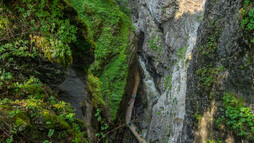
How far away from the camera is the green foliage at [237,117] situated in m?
3.35

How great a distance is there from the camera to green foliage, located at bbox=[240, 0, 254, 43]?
3411mm

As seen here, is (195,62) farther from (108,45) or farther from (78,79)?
(108,45)

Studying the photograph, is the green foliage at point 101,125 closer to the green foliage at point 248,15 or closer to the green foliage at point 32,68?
the green foliage at point 32,68

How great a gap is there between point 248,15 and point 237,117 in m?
2.21

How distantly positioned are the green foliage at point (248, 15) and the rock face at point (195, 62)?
0.20m

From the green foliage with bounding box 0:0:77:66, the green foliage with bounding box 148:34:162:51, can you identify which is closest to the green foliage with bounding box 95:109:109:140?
the green foliage with bounding box 0:0:77:66

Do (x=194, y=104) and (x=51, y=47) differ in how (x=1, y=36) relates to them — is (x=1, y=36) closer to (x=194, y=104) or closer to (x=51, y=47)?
(x=51, y=47)

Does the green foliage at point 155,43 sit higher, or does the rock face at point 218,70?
the green foliage at point 155,43

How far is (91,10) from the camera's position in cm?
1291

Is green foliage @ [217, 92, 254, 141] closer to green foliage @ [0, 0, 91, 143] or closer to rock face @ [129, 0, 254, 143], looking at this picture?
rock face @ [129, 0, 254, 143]

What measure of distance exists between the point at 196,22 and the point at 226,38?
20.8ft

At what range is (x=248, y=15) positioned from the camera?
3559 mm

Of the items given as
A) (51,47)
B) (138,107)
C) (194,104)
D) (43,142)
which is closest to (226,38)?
(194,104)

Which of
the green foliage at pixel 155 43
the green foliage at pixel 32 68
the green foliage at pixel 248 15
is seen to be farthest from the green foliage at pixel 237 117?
the green foliage at pixel 155 43
